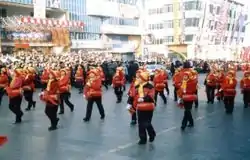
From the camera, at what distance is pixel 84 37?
5356cm

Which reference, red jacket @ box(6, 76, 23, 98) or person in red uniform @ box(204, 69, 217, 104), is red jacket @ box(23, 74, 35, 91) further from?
person in red uniform @ box(204, 69, 217, 104)

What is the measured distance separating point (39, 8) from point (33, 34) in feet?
12.8

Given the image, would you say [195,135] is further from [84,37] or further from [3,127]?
[84,37]

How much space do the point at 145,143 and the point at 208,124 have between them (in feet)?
11.1

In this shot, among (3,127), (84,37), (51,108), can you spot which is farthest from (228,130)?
(84,37)

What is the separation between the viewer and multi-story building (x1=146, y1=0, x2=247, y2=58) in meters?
66.2

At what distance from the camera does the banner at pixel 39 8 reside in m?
40.6

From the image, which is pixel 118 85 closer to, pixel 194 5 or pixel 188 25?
pixel 188 25

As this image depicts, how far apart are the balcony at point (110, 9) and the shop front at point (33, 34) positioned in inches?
452

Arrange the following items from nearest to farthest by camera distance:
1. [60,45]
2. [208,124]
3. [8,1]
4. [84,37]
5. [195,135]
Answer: [195,135], [208,124], [8,1], [60,45], [84,37]

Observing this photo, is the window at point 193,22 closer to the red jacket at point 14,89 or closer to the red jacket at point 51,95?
the red jacket at point 14,89

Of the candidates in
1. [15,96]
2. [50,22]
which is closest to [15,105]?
[15,96]

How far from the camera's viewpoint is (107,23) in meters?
59.0

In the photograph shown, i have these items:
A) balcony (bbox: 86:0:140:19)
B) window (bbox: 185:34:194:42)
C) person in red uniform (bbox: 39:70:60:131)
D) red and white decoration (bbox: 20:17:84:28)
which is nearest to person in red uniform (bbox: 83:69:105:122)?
person in red uniform (bbox: 39:70:60:131)
